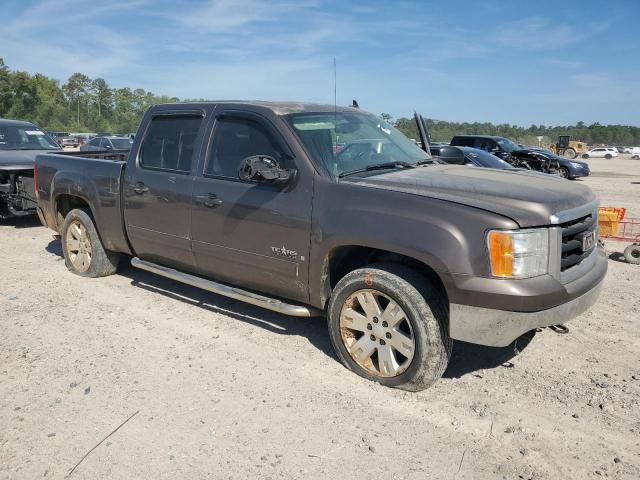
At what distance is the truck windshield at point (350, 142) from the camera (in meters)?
4.07

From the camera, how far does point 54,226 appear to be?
662 centimetres

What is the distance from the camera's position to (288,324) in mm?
4891

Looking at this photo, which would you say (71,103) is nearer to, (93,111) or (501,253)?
(93,111)

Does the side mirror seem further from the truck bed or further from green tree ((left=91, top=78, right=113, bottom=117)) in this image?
green tree ((left=91, top=78, right=113, bottom=117))

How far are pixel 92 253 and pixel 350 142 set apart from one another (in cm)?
337

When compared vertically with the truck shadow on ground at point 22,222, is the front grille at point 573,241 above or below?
above

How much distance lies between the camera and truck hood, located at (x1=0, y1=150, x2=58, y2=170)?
890 cm

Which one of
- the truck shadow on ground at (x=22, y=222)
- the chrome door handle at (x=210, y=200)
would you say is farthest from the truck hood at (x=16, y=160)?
the chrome door handle at (x=210, y=200)

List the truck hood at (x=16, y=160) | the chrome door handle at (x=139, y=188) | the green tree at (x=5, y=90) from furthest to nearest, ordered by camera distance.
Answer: the green tree at (x=5, y=90) → the truck hood at (x=16, y=160) → the chrome door handle at (x=139, y=188)

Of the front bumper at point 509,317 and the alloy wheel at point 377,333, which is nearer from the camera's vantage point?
the front bumper at point 509,317

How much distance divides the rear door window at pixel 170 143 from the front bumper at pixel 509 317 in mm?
2685

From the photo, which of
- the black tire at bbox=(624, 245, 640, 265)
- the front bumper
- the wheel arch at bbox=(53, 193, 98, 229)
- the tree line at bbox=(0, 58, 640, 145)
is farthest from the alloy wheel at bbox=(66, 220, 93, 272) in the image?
the tree line at bbox=(0, 58, 640, 145)

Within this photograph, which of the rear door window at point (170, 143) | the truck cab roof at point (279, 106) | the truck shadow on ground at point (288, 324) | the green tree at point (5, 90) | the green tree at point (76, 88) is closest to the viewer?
the truck shadow on ground at point (288, 324)

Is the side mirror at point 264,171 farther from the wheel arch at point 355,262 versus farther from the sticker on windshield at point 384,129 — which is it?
the sticker on windshield at point 384,129
